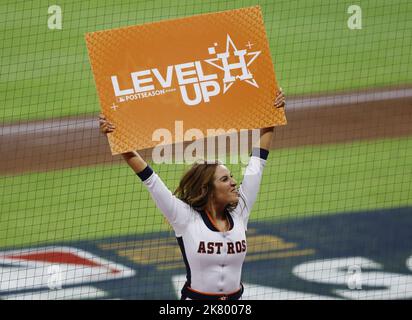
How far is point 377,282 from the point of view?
8344mm

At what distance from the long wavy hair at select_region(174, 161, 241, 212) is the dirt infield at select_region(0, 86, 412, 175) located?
5234 millimetres

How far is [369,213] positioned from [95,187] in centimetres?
286

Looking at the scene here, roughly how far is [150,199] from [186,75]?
5.08 metres

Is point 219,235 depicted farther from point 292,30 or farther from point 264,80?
point 292,30

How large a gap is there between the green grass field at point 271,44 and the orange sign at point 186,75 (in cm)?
643

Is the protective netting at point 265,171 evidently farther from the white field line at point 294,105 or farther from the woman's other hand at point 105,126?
the woman's other hand at point 105,126

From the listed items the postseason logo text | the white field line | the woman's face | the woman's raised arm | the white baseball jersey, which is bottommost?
the white baseball jersey

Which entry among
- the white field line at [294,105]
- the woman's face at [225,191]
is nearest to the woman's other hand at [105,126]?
the woman's face at [225,191]

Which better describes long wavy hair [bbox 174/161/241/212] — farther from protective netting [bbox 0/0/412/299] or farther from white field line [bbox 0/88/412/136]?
white field line [bbox 0/88/412/136]

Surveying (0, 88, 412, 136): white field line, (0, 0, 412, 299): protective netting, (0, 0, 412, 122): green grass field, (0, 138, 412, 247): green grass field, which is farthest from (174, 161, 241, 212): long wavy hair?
(0, 0, 412, 122): green grass field

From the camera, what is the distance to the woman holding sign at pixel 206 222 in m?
4.88

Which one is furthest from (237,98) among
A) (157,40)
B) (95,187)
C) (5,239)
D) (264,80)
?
(95,187)

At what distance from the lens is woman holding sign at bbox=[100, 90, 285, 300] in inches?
192

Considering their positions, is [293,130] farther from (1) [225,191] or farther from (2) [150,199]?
(1) [225,191]
